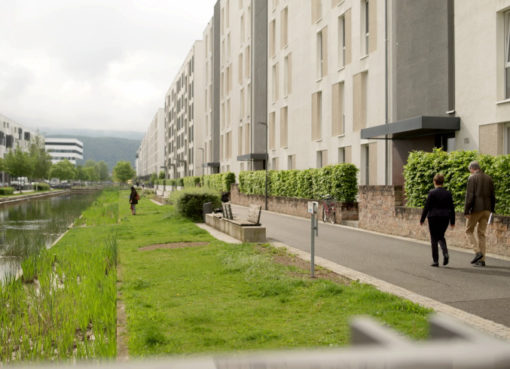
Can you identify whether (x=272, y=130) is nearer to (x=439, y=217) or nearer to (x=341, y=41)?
(x=341, y=41)

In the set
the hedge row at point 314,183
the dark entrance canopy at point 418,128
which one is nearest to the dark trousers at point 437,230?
the dark entrance canopy at point 418,128

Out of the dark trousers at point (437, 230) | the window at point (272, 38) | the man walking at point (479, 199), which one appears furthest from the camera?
the window at point (272, 38)

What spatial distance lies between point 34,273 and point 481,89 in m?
12.8

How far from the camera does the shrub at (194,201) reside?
70.5ft

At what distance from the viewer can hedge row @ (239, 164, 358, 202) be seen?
2007 centimetres

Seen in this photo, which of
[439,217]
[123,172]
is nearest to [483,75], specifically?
[439,217]

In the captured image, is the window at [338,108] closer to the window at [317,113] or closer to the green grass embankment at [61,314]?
the window at [317,113]

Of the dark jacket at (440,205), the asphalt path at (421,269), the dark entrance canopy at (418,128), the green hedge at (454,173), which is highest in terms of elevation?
the dark entrance canopy at (418,128)

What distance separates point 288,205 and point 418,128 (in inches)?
422

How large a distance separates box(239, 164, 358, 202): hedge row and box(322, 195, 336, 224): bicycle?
0.33 metres

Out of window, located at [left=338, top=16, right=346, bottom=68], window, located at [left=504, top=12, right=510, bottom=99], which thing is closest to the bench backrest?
window, located at [left=504, top=12, right=510, bottom=99]

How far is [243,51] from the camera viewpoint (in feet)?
151

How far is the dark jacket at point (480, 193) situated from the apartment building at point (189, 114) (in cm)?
5409

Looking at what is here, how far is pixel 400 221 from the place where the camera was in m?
15.1
